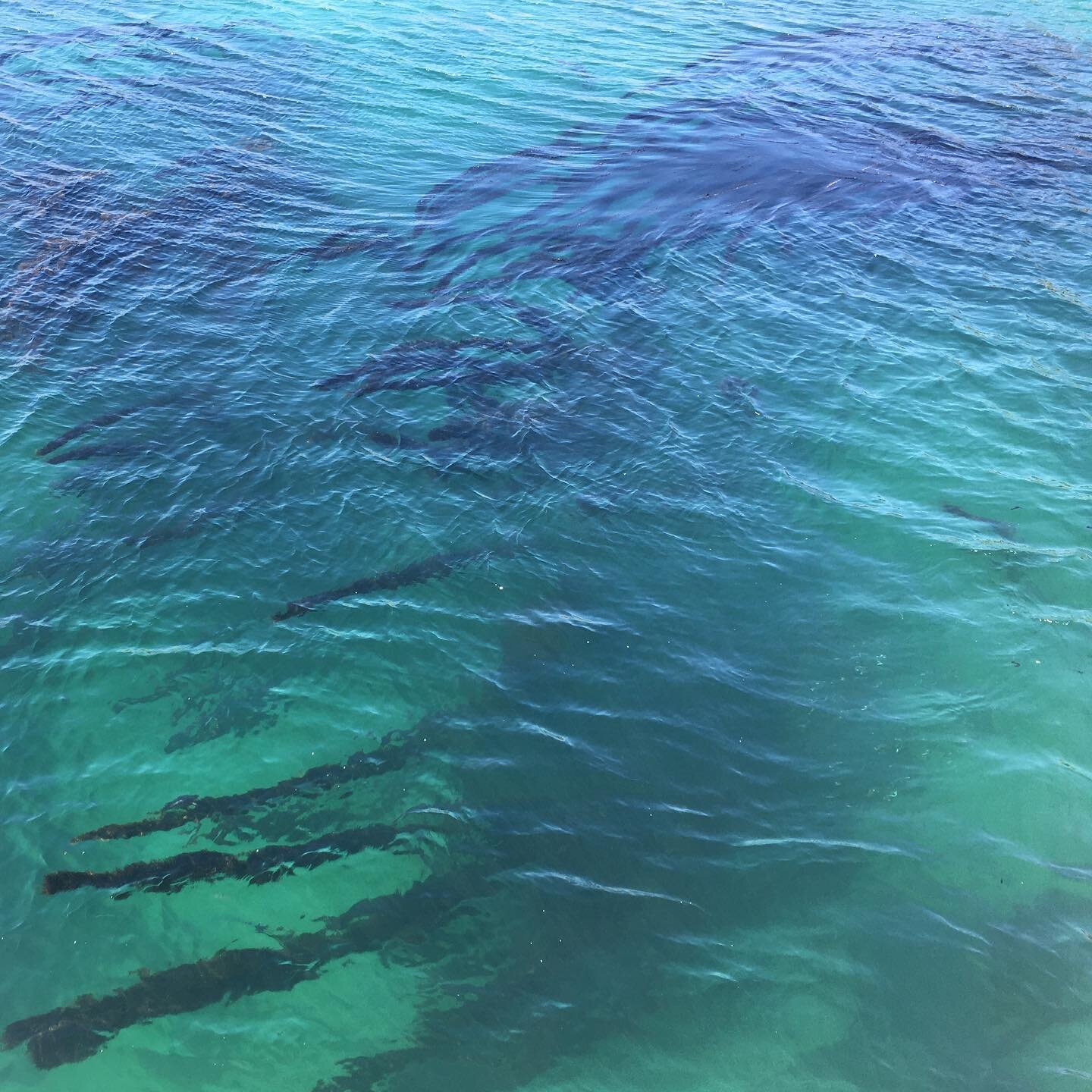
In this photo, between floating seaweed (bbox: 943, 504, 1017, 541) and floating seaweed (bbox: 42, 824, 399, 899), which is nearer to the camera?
floating seaweed (bbox: 42, 824, 399, 899)

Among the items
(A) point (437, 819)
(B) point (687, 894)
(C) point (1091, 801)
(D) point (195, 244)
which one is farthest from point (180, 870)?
(D) point (195, 244)

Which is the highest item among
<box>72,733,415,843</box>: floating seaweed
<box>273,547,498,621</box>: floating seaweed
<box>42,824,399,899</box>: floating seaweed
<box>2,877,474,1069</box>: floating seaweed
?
<box>273,547,498,621</box>: floating seaweed

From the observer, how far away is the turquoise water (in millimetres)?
13695

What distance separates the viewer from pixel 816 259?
3075cm

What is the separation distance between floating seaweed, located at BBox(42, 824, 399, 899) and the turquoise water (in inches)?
2.8

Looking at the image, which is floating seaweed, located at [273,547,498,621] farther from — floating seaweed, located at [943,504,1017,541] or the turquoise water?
floating seaweed, located at [943,504,1017,541]

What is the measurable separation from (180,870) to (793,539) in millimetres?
14293

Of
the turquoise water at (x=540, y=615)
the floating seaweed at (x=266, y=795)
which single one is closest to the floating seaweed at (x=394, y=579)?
the turquoise water at (x=540, y=615)

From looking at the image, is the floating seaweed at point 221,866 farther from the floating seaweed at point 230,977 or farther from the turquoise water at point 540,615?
the floating seaweed at point 230,977

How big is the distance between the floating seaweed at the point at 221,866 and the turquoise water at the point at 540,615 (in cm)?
7

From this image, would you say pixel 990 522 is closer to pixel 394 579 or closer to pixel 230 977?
pixel 394 579

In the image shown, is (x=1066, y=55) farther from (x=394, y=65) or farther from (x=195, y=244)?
(x=195, y=244)

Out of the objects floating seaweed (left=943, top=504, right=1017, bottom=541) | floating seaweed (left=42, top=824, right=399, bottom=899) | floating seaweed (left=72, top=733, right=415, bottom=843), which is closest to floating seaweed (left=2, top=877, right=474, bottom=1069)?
floating seaweed (left=42, top=824, right=399, bottom=899)

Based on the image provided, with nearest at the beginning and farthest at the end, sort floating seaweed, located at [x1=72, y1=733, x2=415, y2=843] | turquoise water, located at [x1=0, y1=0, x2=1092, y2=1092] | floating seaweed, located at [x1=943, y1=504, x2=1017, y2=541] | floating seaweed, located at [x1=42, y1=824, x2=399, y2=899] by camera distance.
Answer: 1. turquoise water, located at [x1=0, y1=0, x2=1092, y2=1092]
2. floating seaweed, located at [x1=42, y1=824, x2=399, y2=899]
3. floating seaweed, located at [x1=72, y1=733, x2=415, y2=843]
4. floating seaweed, located at [x1=943, y1=504, x2=1017, y2=541]
